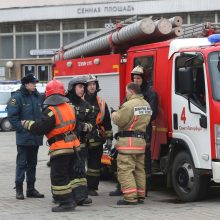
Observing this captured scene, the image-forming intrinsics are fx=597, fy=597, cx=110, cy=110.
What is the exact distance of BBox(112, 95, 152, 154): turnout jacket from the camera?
8391 millimetres

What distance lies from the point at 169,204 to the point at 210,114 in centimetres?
151

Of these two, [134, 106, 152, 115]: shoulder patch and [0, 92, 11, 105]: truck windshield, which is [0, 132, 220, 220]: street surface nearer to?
[134, 106, 152, 115]: shoulder patch

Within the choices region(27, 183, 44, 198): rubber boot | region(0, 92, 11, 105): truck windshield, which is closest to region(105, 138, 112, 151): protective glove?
region(27, 183, 44, 198): rubber boot

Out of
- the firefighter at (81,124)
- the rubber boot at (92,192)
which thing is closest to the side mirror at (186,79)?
the firefighter at (81,124)

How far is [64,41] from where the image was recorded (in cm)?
3997

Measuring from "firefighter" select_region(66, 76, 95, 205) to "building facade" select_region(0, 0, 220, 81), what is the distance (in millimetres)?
28220

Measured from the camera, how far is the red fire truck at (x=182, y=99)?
26.9 feet

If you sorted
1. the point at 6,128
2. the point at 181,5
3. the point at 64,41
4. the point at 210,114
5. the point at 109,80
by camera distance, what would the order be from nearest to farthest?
the point at 210,114, the point at 109,80, the point at 6,128, the point at 181,5, the point at 64,41

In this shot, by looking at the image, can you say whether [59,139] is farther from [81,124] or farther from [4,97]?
[4,97]

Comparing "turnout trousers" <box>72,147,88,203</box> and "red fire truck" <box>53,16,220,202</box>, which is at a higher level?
"red fire truck" <box>53,16,220,202</box>

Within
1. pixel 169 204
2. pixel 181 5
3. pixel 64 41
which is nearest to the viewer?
pixel 169 204

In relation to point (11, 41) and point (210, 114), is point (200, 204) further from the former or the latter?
point (11, 41)

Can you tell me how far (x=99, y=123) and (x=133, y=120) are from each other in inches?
41.6

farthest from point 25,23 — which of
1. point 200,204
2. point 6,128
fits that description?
point 200,204
